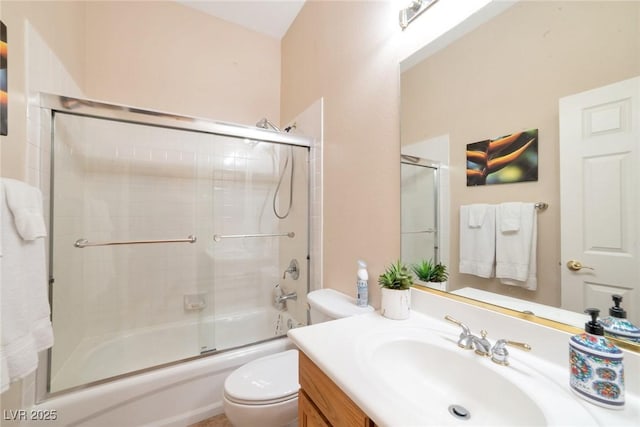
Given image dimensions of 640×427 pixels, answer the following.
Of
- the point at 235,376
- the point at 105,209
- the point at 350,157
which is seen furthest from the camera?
the point at 105,209

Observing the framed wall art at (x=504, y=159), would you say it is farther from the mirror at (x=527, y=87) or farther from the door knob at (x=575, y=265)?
the door knob at (x=575, y=265)

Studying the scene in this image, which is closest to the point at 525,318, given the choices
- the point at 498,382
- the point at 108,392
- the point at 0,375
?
the point at 498,382

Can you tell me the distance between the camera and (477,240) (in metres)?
0.84

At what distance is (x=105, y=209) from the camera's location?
1.67 m

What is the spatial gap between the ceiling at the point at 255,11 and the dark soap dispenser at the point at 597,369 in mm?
2466

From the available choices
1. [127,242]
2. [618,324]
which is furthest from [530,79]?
[127,242]

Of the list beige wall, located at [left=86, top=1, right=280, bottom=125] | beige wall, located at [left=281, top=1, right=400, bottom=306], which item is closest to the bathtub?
beige wall, located at [left=281, top=1, right=400, bottom=306]

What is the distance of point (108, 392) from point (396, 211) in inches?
63.0

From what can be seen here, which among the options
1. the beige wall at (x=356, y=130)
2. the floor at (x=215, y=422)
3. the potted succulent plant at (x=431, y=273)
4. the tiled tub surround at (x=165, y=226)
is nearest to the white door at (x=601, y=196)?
the potted succulent plant at (x=431, y=273)

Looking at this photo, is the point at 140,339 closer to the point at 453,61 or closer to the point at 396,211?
the point at 396,211

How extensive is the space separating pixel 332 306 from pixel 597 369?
936 mm

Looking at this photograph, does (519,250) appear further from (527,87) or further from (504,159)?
(527,87)

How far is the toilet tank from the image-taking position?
1188mm

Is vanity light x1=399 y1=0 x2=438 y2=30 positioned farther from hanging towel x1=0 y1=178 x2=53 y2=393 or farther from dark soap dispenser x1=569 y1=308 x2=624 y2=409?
hanging towel x1=0 y1=178 x2=53 y2=393
